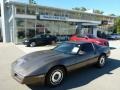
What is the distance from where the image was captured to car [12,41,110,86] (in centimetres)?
490

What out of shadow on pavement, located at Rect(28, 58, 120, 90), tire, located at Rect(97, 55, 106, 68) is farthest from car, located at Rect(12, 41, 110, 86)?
tire, located at Rect(97, 55, 106, 68)

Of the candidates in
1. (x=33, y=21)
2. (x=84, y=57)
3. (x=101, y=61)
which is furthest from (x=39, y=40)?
(x=84, y=57)

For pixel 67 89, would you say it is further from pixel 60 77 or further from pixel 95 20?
pixel 95 20

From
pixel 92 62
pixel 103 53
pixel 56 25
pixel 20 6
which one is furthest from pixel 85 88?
pixel 56 25

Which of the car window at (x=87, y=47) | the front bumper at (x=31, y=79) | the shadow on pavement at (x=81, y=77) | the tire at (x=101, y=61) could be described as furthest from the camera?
the tire at (x=101, y=61)

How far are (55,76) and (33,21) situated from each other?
1864cm

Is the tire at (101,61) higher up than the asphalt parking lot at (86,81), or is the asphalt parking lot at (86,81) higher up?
the tire at (101,61)

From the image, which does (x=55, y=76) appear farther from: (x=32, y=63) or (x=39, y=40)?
(x=39, y=40)

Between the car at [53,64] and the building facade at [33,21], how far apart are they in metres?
15.5

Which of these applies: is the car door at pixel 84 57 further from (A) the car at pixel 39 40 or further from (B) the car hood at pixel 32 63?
(A) the car at pixel 39 40

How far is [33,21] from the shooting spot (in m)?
23.2

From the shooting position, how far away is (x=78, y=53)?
638 cm

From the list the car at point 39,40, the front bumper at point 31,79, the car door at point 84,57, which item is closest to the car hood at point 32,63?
the front bumper at point 31,79

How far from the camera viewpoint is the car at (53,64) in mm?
4899
